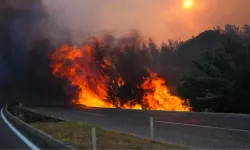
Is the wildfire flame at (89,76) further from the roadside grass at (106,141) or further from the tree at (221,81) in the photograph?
the roadside grass at (106,141)

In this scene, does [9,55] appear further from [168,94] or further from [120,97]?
[168,94]

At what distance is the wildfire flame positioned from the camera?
38.8m

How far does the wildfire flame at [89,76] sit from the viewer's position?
3878 cm

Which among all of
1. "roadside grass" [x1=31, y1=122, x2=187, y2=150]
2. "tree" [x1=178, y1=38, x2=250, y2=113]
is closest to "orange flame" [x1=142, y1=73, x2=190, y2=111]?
"tree" [x1=178, y1=38, x2=250, y2=113]

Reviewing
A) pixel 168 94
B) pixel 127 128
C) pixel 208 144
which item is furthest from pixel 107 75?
pixel 208 144

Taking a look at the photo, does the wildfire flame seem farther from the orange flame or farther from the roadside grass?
the roadside grass

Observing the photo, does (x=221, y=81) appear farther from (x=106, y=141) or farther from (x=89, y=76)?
(x=89, y=76)

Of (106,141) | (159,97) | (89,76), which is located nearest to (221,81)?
(159,97)

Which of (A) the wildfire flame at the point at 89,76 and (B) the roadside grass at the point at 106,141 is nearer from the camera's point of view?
(B) the roadside grass at the point at 106,141

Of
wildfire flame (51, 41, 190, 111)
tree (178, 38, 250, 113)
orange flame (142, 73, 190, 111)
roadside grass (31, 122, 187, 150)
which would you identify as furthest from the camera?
wildfire flame (51, 41, 190, 111)

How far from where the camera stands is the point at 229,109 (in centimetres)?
2595

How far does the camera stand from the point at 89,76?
4722 centimetres

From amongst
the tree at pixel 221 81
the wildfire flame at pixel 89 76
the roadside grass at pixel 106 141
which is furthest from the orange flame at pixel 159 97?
the roadside grass at pixel 106 141

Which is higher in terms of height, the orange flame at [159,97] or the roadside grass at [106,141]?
the orange flame at [159,97]
